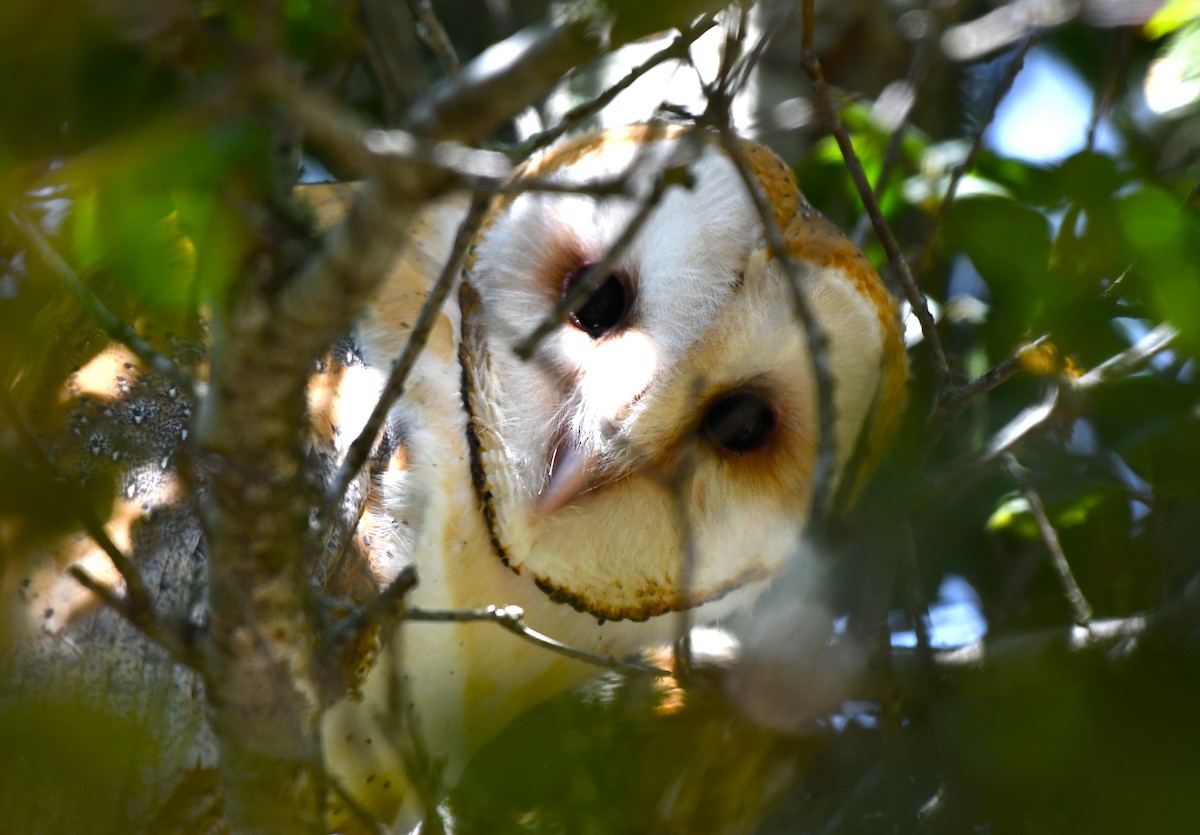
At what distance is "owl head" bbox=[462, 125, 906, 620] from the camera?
1.72 m

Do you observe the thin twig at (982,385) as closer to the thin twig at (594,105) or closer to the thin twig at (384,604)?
the thin twig at (594,105)

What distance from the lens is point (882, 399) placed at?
187cm

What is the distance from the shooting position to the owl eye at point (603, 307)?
1819mm

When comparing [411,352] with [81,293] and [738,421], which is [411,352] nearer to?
[81,293]

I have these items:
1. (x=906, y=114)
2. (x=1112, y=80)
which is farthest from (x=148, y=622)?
(x=1112, y=80)

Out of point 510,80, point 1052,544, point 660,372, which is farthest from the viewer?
point 660,372

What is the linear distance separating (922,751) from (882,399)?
630mm

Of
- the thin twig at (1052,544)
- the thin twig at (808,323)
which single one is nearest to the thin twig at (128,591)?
the thin twig at (808,323)

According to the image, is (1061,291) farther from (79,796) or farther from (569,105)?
(569,105)

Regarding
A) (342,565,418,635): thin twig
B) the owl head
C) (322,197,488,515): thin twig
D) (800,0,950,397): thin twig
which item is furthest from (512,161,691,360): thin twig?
the owl head

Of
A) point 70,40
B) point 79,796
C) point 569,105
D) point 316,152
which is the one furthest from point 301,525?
point 569,105

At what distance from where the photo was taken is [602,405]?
172cm

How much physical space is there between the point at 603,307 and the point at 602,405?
20 centimetres

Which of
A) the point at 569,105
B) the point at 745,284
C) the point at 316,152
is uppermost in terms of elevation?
the point at 569,105
